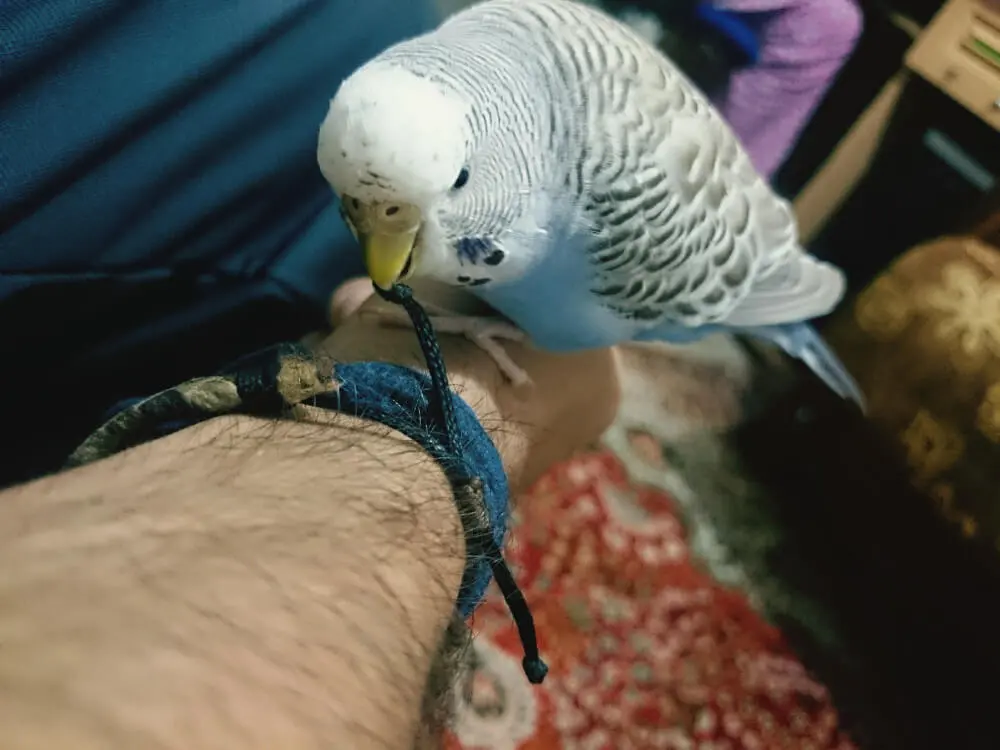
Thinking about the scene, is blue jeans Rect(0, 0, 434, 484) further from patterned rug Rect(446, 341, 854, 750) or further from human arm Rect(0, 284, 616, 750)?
patterned rug Rect(446, 341, 854, 750)

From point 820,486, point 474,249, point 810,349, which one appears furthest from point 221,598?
point 820,486

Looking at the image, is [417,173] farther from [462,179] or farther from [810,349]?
[810,349]

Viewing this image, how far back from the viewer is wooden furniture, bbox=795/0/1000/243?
0.89 meters

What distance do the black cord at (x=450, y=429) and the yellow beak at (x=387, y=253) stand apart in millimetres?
16

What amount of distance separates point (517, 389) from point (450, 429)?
0.22m

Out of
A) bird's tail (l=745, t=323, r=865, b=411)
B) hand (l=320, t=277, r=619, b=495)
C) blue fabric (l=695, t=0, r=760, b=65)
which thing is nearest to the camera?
hand (l=320, t=277, r=619, b=495)

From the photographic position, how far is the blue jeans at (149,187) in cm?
39

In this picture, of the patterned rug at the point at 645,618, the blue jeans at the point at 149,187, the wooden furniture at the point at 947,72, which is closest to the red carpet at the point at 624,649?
the patterned rug at the point at 645,618

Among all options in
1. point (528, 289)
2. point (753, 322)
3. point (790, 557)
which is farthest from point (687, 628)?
point (528, 289)

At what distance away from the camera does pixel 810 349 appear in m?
0.81

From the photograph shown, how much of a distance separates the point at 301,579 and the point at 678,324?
17.5 inches

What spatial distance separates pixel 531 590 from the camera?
0.91m

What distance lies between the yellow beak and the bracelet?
0.07 ft

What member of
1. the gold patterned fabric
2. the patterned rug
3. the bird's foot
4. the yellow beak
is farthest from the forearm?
the gold patterned fabric
